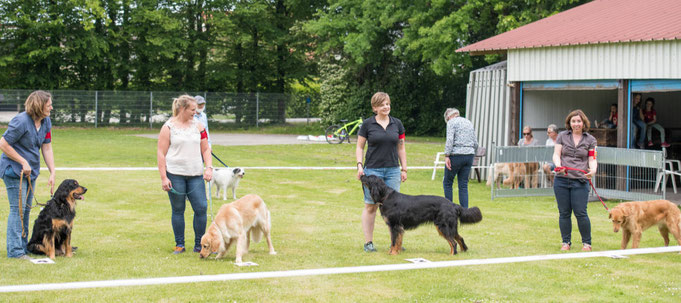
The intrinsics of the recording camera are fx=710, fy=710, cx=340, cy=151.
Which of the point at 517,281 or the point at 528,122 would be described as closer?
the point at 517,281

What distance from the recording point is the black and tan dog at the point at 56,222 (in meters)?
6.96

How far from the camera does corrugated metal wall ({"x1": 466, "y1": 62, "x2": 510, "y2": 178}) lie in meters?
15.6

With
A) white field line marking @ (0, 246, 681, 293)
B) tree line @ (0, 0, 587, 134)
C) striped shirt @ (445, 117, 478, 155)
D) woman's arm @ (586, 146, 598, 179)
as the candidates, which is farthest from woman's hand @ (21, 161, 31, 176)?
tree line @ (0, 0, 587, 134)

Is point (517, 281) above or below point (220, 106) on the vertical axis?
below

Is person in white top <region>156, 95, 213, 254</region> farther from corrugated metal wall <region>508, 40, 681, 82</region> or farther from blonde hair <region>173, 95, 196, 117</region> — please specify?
corrugated metal wall <region>508, 40, 681, 82</region>

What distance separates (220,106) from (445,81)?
11.4 metres

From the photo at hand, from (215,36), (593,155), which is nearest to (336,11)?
(215,36)

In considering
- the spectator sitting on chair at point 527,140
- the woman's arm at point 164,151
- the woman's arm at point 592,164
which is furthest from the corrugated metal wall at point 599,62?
the woman's arm at point 164,151

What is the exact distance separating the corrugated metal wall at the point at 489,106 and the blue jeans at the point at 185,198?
31.1 ft

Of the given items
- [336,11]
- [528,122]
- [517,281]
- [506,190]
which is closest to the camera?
[517,281]

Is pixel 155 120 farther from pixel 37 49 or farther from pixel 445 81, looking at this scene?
pixel 445 81

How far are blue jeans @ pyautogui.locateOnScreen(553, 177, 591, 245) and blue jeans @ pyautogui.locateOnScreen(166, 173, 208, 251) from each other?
12.5ft

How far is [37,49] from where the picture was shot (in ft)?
114

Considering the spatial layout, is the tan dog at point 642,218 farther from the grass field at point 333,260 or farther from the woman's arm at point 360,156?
the woman's arm at point 360,156
